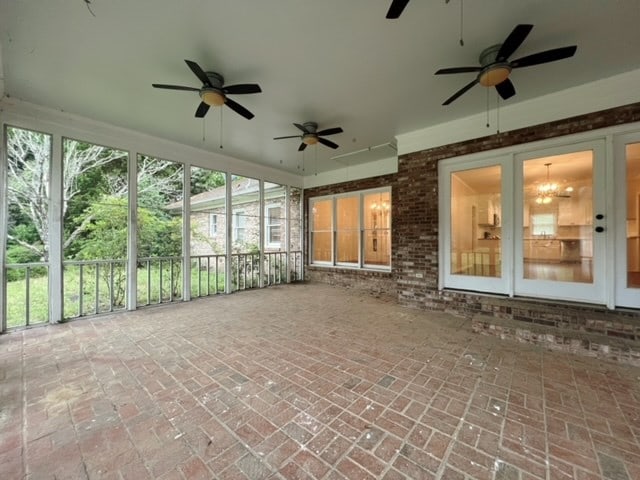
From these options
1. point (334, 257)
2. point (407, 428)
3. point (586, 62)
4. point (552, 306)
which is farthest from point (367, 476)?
point (334, 257)

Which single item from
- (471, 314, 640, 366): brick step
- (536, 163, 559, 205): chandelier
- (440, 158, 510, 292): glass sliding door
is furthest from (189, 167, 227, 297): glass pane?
(536, 163, 559, 205): chandelier

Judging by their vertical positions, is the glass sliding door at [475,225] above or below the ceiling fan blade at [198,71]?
below

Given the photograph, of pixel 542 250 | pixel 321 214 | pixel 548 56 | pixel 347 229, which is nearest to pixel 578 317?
pixel 542 250

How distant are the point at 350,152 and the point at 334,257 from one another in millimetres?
2907

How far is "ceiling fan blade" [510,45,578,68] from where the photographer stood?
224cm

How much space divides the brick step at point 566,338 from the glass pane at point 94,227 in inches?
228

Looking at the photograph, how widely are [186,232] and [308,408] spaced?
4.50 m

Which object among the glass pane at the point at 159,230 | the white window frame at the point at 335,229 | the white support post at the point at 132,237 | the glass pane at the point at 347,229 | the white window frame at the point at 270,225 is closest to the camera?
the white support post at the point at 132,237

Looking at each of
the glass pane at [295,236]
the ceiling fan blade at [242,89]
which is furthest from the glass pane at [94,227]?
the glass pane at [295,236]

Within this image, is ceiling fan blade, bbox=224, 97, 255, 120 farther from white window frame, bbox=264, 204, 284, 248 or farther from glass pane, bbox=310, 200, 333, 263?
glass pane, bbox=310, 200, 333, 263

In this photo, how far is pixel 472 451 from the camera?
152 cm

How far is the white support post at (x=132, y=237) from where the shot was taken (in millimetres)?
4586

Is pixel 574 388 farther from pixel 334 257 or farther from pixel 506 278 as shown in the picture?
pixel 334 257

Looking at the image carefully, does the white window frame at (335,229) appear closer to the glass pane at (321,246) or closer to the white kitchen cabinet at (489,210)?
the glass pane at (321,246)
